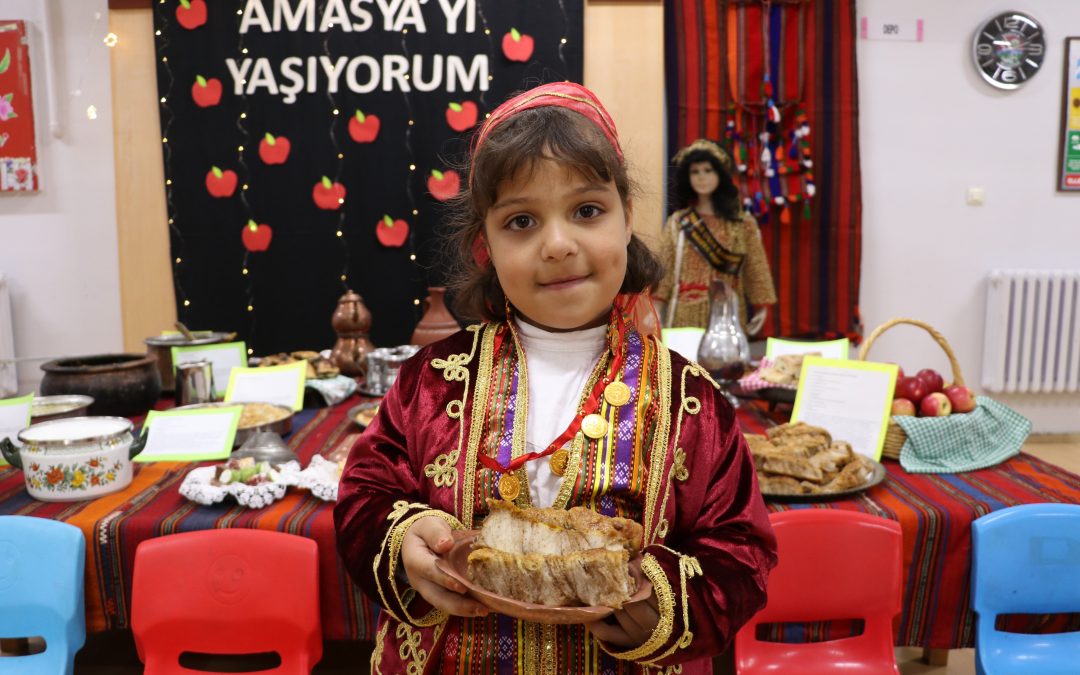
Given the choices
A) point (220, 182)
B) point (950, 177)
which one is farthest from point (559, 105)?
point (950, 177)

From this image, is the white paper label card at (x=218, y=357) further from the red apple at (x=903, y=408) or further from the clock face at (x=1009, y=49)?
the clock face at (x=1009, y=49)

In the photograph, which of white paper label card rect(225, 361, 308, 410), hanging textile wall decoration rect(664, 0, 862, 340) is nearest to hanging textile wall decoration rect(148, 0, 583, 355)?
hanging textile wall decoration rect(664, 0, 862, 340)

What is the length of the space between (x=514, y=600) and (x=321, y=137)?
3702 millimetres

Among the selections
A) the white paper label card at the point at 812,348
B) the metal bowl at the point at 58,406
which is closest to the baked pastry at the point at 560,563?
the metal bowl at the point at 58,406

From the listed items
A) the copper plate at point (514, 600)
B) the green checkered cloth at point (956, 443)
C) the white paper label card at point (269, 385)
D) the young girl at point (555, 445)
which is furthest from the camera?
the white paper label card at point (269, 385)

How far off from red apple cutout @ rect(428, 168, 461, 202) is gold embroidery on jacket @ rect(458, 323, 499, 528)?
10.2ft

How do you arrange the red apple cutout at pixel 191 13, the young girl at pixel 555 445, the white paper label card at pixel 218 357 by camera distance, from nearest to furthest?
the young girl at pixel 555 445 < the white paper label card at pixel 218 357 < the red apple cutout at pixel 191 13

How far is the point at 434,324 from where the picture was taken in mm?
2336

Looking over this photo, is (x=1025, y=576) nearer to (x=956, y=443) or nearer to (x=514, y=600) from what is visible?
(x=956, y=443)

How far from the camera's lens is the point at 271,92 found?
394 centimetres

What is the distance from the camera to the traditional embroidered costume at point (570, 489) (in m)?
0.85

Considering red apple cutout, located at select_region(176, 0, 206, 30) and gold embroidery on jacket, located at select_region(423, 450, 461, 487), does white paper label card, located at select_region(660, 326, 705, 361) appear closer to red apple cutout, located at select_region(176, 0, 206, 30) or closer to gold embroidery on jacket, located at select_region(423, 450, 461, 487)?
gold embroidery on jacket, located at select_region(423, 450, 461, 487)

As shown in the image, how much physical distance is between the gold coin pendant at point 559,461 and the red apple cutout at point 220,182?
364 cm

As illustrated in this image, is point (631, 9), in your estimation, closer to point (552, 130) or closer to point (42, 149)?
point (42, 149)
